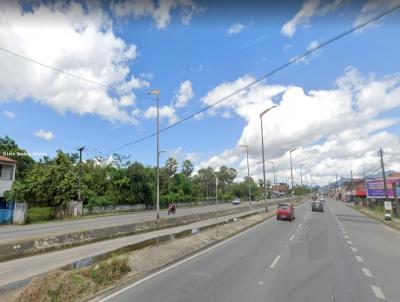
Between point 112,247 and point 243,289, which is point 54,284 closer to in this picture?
point 243,289

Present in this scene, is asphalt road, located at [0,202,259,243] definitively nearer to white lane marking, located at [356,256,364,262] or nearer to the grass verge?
the grass verge

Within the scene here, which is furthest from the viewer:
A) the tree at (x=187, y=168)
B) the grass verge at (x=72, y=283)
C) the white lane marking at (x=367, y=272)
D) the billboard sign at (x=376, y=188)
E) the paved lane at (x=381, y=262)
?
the tree at (x=187, y=168)

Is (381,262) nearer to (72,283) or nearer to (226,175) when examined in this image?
(72,283)

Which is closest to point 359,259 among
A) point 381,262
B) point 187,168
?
point 381,262

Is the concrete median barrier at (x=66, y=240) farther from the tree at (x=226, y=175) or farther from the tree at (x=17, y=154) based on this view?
the tree at (x=226, y=175)

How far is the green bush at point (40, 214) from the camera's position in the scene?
32.7 metres

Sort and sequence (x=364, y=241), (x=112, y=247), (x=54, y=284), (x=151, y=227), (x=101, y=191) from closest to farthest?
1. (x=54, y=284)
2. (x=112, y=247)
3. (x=364, y=241)
4. (x=151, y=227)
5. (x=101, y=191)

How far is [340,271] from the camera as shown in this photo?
8.84 metres

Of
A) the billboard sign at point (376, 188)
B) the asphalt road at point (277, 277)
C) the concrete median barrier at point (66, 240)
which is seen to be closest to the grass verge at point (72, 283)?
the asphalt road at point (277, 277)

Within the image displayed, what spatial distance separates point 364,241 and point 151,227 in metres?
13.6

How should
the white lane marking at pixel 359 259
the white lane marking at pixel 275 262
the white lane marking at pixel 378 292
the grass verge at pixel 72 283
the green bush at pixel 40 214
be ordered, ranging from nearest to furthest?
the grass verge at pixel 72 283 < the white lane marking at pixel 378 292 < the white lane marking at pixel 275 262 < the white lane marking at pixel 359 259 < the green bush at pixel 40 214

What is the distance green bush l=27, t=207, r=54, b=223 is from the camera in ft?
107

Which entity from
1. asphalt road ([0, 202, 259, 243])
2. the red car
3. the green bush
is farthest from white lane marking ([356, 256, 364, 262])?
the green bush

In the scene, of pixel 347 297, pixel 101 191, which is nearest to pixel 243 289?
pixel 347 297
